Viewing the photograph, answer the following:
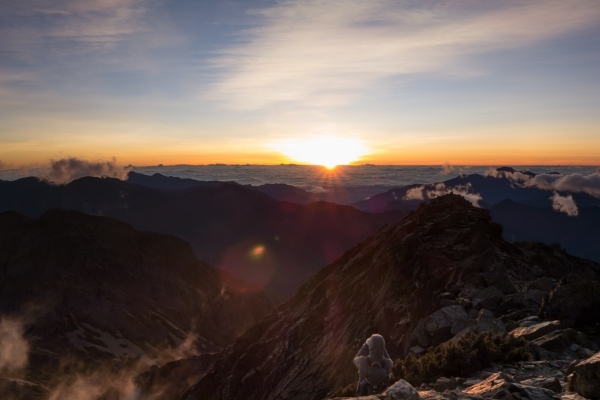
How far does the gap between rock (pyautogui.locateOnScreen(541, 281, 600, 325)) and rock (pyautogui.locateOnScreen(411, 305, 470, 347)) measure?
4702mm

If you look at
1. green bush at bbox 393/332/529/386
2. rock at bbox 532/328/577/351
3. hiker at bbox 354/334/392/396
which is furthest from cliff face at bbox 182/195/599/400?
hiker at bbox 354/334/392/396

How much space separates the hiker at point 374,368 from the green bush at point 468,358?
2927 millimetres

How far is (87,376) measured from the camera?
9075 centimetres

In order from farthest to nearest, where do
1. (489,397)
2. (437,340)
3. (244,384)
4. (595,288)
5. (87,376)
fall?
1. (87,376)
2. (244,384)
3. (437,340)
4. (595,288)
5. (489,397)

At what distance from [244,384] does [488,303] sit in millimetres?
28551

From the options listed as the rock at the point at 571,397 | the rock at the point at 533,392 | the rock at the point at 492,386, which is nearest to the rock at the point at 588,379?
the rock at the point at 571,397

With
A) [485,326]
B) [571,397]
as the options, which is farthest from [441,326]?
[571,397]

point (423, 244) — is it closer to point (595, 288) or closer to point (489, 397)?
point (595, 288)

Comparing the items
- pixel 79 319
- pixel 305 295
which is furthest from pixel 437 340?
pixel 79 319

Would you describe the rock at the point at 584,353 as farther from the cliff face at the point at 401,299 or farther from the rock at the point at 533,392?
the cliff face at the point at 401,299

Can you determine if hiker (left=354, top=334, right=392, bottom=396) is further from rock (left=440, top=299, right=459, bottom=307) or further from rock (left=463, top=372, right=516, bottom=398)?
rock (left=440, top=299, right=459, bottom=307)

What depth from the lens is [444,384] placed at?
1355 cm

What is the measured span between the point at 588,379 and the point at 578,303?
8.00 meters

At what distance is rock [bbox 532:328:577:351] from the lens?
15883 mm
